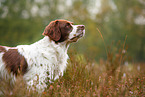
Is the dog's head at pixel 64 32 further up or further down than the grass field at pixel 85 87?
further up

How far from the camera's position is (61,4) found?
70.0ft

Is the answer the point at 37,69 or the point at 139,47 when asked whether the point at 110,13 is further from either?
the point at 37,69

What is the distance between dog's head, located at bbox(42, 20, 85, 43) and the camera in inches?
144

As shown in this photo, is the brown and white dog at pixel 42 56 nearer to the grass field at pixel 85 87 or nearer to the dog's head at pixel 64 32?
the dog's head at pixel 64 32

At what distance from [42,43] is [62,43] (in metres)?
0.42

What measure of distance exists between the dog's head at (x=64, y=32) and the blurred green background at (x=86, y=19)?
13445 millimetres


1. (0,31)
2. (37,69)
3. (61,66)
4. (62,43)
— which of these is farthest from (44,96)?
(0,31)

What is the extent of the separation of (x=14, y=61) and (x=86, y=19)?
17853 millimetres

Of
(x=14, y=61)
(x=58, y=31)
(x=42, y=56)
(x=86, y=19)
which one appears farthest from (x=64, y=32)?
(x=86, y=19)

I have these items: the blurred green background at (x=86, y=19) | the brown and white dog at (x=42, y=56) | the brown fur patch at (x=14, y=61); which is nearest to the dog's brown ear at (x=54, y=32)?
the brown and white dog at (x=42, y=56)

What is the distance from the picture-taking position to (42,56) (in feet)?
11.4

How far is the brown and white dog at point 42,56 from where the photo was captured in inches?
132

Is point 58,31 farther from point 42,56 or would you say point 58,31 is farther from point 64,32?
point 42,56

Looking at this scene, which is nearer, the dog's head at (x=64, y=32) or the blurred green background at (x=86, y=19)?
the dog's head at (x=64, y=32)
